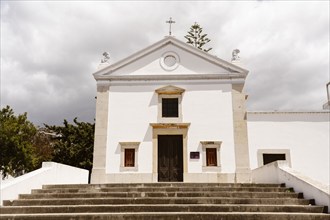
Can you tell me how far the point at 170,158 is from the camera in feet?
47.8

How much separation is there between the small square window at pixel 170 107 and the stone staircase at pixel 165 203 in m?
5.40

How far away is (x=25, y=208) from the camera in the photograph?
8.09m

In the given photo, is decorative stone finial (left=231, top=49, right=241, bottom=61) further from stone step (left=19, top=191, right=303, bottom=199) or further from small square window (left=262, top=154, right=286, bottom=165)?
stone step (left=19, top=191, right=303, bottom=199)

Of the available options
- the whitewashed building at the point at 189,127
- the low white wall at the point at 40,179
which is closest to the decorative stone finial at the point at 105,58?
the whitewashed building at the point at 189,127

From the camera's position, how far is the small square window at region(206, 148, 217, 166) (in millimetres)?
14227

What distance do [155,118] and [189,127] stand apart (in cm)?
159

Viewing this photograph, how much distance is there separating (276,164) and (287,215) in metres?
3.45

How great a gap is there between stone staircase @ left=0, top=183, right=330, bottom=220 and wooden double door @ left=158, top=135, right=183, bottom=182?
169 inches

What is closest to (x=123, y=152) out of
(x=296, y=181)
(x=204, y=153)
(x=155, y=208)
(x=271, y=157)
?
(x=204, y=153)

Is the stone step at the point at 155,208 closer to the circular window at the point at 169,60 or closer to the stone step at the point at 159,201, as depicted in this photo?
the stone step at the point at 159,201

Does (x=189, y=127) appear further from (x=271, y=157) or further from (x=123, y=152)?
(x=271, y=157)

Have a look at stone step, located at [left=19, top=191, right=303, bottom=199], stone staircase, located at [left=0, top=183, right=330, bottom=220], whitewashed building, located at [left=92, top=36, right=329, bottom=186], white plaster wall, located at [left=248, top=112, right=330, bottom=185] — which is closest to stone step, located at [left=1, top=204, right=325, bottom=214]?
stone staircase, located at [left=0, top=183, right=330, bottom=220]

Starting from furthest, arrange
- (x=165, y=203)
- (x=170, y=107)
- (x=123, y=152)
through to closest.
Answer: (x=170, y=107), (x=123, y=152), (x=165, y=203)

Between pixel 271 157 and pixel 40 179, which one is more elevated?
pixel 271 157
